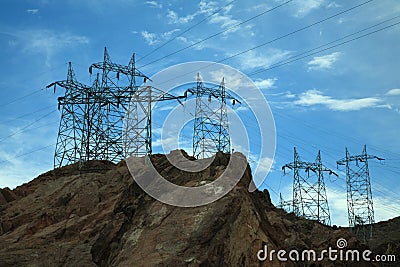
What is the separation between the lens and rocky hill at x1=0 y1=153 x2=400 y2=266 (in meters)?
17.0

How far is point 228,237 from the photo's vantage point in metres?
17.0

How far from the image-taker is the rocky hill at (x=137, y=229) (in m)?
17.0

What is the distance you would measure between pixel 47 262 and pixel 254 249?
11.4 meters

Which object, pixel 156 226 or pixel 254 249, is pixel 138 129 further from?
pixel 254 249

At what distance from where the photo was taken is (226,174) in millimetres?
20844

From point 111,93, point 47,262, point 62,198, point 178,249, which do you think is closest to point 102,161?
point 111,93

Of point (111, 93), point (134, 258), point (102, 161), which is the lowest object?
point (134, 258)

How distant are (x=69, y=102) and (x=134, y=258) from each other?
118 feet

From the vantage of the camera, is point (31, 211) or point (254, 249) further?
point (31, 211)

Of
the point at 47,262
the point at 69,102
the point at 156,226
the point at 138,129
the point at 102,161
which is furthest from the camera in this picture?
the point at 69,102

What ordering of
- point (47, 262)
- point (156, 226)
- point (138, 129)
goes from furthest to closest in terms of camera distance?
1. point (138, 129)
2. point (47, 262)
3. point (156, 226)

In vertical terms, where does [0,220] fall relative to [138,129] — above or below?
below

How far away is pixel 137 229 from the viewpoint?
1942cm

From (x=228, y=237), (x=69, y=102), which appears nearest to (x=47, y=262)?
(x=228, y=237)
